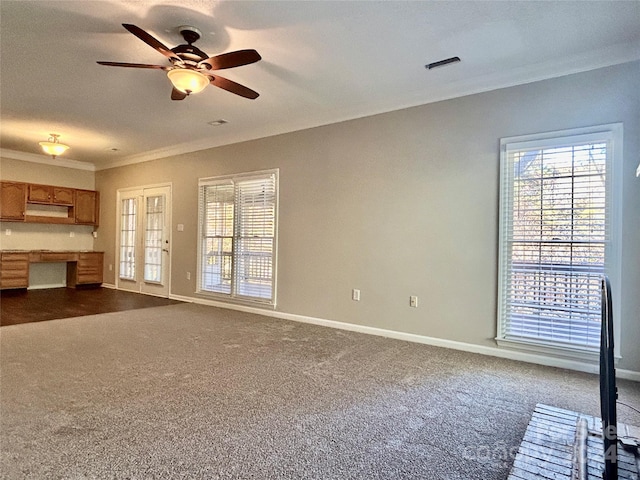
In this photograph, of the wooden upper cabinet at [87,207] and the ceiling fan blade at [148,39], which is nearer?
the ceiling fan blade at [148,39]

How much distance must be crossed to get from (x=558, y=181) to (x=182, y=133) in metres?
5.20

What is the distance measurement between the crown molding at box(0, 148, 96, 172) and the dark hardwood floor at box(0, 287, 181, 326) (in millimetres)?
2670

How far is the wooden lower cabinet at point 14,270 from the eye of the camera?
6828 millimetres

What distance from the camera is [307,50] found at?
3.19 meters

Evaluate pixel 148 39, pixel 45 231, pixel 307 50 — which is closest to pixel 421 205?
pixel 307 50

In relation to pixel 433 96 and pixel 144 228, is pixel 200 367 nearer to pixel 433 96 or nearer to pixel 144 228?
pixel 433 96

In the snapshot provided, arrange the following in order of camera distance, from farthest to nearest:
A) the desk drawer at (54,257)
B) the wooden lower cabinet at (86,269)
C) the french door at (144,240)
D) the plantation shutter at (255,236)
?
the wooden lower cabinet at (86,269), the desk drawer at (54,257), the french door at (144,240), the plantation shutter at (255,236)

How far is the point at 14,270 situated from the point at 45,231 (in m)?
1.19

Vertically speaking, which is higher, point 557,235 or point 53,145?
point 53,145

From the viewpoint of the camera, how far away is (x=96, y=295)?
6.94 m

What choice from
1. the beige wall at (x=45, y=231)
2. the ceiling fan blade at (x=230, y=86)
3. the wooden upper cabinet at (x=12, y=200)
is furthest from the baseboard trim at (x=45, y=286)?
the ceiling fan blade at (x=230, y=86)

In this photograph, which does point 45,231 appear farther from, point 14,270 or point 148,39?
point 148,39

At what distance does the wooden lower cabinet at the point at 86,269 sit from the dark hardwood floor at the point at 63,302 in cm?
28

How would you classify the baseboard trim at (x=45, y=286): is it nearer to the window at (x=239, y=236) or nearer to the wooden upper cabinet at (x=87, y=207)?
the wooden upper cabinet at (x=87, y=207)
